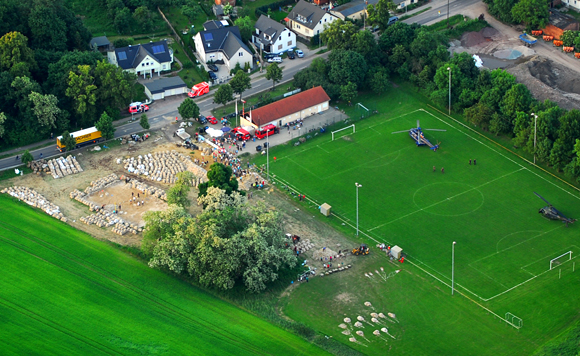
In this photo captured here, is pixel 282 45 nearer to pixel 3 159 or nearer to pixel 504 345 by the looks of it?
pixel 3 159

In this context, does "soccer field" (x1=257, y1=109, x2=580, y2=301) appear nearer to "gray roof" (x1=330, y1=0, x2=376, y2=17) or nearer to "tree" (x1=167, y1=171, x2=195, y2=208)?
"tree" (x1=167, y1=171, x2=195, y2=208)

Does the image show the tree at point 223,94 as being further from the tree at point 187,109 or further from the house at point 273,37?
the house at point 273,37

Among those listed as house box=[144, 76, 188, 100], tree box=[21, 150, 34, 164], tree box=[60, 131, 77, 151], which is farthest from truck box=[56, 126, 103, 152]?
house box=[144, 76, 188, 100]

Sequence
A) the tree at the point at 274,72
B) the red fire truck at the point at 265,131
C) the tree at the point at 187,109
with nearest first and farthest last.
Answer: the red fire truck at the point at 265,131 → the tree at the point at 187,109 → the tree at the point at 274,72

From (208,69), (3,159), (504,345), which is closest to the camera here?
(504,345)

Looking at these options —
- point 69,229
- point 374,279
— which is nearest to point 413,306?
point 374,279

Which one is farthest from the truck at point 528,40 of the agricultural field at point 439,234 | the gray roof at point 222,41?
the gray roof at point 222,41

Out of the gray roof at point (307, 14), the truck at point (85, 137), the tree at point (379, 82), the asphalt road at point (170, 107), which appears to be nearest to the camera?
the asphalt road at point (170, 107)
